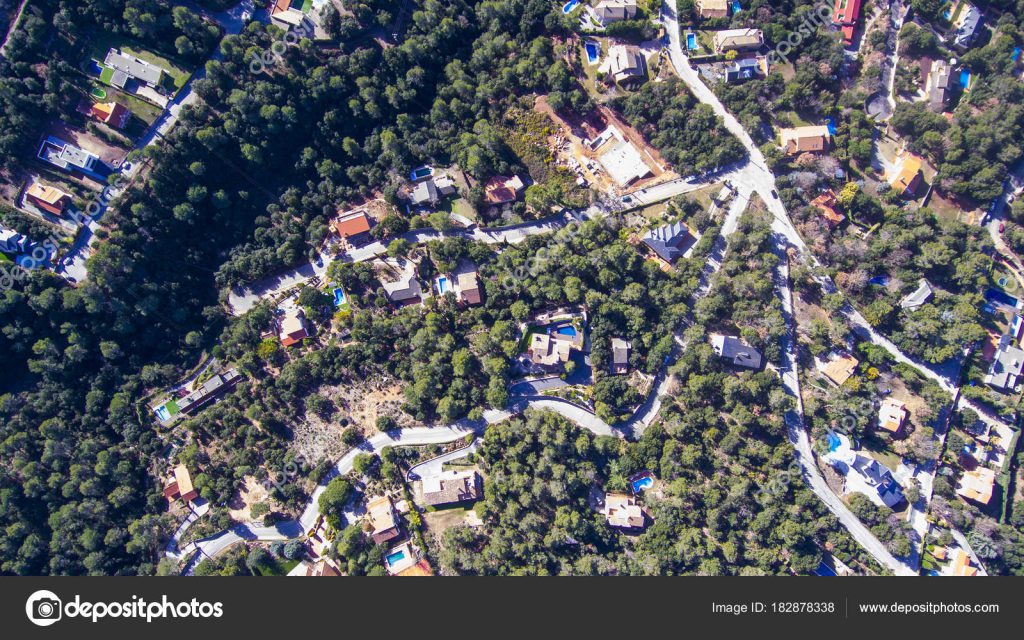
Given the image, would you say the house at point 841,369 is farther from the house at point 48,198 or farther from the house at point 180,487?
the house at point 48,198

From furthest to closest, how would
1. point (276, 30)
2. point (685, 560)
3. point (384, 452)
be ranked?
point (276, 30)
point (384, 452)
point (685, 560)

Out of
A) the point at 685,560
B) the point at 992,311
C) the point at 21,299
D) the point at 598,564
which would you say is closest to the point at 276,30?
the point at 21,299

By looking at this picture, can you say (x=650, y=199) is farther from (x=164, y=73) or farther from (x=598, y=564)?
(x=164, y=73)

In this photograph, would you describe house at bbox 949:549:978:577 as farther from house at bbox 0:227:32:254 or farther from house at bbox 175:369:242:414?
house at bbox 0:227:32:254

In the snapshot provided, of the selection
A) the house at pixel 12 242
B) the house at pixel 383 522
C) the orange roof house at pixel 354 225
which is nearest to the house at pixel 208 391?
the orange roof house at pixel 354 225

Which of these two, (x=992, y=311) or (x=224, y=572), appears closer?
(x=224, y=572)

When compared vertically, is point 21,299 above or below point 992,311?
above

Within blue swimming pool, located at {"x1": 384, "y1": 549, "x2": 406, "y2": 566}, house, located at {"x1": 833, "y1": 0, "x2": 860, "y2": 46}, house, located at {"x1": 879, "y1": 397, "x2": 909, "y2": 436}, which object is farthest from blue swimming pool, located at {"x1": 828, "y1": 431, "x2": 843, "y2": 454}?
blue swimming pool, located at {"x1": 384, "y1": 549, "x2": 406, "y2": 566}
